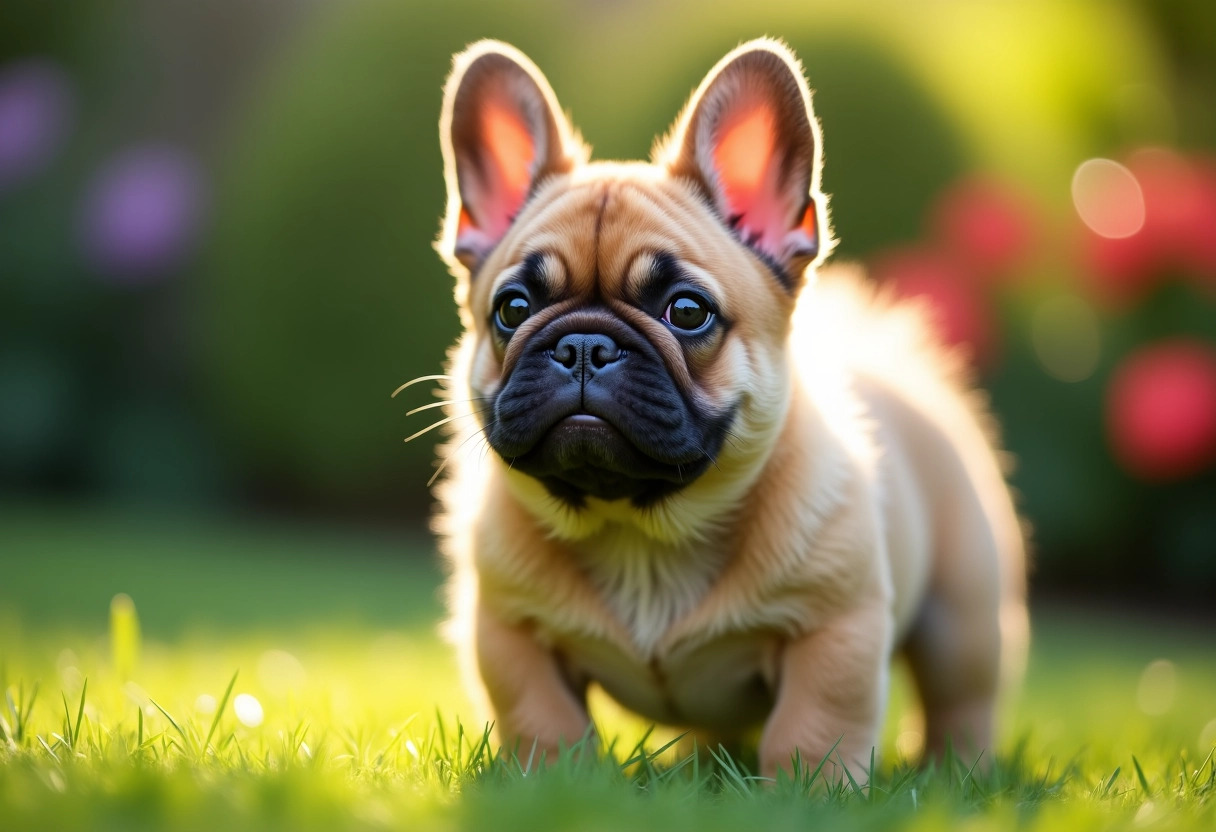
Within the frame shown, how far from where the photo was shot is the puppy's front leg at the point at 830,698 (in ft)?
8.76

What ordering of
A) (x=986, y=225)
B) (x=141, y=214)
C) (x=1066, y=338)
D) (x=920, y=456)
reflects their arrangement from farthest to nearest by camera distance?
(x=141, y=214)
(x=1066, y=338)
(x=986, y=225)
(x=920, y=456)

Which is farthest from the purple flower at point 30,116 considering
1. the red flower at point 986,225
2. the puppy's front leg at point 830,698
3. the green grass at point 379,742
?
the puppy's front leg at point 830,698

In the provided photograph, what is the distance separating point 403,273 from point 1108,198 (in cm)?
547

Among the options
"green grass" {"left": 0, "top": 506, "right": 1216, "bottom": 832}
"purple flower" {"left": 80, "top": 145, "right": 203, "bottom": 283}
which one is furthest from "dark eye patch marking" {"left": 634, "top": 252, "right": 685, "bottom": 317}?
"purple flower" {"left": 80, "top": 145, "right": 203, "bottom": 283}

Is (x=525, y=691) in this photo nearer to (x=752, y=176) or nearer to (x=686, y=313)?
(x=686, y=313)

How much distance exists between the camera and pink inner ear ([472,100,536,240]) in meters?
3.26

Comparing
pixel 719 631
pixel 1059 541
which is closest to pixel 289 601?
pixel 719 631

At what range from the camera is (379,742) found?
116 inches

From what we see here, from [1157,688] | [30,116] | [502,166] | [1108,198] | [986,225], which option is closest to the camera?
[502,166]

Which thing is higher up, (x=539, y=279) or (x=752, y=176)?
(x=752, y=176)

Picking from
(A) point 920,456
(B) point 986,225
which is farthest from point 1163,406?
(A) point 920,456

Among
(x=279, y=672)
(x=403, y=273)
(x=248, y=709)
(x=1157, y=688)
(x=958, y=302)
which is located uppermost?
(x=958, y=302)

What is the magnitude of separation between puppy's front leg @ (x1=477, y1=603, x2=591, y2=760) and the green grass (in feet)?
0.22

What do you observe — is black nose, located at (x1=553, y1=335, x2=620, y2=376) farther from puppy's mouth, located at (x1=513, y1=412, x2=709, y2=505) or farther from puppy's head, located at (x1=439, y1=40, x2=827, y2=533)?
puppy's mouth, located at (x1=513, y1=412, x2=709, y2=505)
